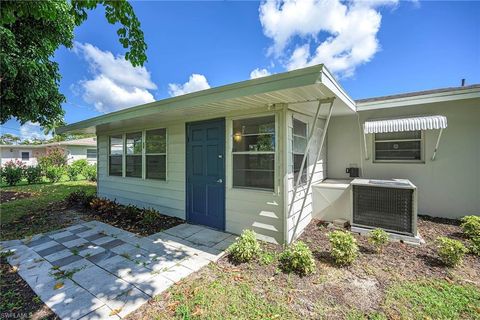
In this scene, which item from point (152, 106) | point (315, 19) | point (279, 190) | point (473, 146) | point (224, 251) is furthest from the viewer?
point (315, 19)

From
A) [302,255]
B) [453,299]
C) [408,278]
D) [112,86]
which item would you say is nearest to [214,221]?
[302,255]

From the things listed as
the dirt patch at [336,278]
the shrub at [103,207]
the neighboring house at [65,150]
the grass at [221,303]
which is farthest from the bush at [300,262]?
the neighboring house at [65,150]

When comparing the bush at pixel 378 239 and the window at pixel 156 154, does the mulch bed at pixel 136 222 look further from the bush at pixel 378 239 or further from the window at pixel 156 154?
the bush at pixel 378 239

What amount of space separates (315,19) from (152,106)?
14.0ft

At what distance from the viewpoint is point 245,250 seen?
3.05 meters

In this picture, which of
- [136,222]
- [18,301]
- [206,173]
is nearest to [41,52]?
[136,222]

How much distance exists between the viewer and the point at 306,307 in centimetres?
217

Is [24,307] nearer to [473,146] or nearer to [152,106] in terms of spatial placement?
[152,106]

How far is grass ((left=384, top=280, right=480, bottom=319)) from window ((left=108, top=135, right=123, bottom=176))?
7323mm

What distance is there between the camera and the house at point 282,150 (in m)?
3.53

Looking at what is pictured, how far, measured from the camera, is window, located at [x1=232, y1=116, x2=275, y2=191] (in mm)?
3807

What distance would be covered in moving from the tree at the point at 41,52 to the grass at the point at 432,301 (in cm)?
473

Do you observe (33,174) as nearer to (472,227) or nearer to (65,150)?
(65,150)

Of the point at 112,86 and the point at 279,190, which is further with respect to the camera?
the point at 112,86
